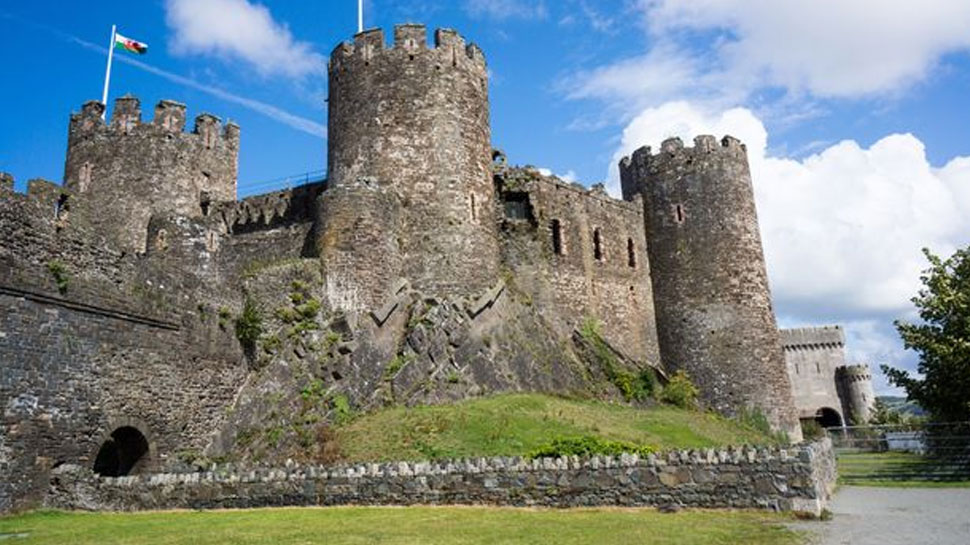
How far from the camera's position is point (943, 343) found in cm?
2330

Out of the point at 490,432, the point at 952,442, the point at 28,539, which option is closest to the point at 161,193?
the point at 490,432

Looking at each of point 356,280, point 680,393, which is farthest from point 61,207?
point 680,393

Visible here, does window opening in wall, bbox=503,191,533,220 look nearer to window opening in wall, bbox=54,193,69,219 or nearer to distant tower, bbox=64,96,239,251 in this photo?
distant tower, bbox=64,96,239,251

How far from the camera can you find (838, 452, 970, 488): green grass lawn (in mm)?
19978

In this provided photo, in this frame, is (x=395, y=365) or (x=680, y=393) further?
(x=680, y=393)

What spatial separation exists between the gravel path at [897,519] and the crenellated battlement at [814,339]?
138ft

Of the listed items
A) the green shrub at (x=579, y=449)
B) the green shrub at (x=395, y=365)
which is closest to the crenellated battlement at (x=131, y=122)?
the green shrub at (x=395, y=365)

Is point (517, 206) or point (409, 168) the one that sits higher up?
point (409, 168)

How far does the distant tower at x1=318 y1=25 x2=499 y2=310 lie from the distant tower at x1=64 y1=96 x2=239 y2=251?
27.7ft

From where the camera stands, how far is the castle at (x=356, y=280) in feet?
61.0

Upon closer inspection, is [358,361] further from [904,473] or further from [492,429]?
[904,473]

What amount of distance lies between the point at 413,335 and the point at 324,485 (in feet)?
30.3

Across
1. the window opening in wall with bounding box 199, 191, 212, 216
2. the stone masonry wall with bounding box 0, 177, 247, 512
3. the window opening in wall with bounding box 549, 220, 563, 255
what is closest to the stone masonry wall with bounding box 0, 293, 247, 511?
the stone masonry wall with bounding box 0, 177, 247, 512

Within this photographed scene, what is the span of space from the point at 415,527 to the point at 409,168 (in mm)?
18328
